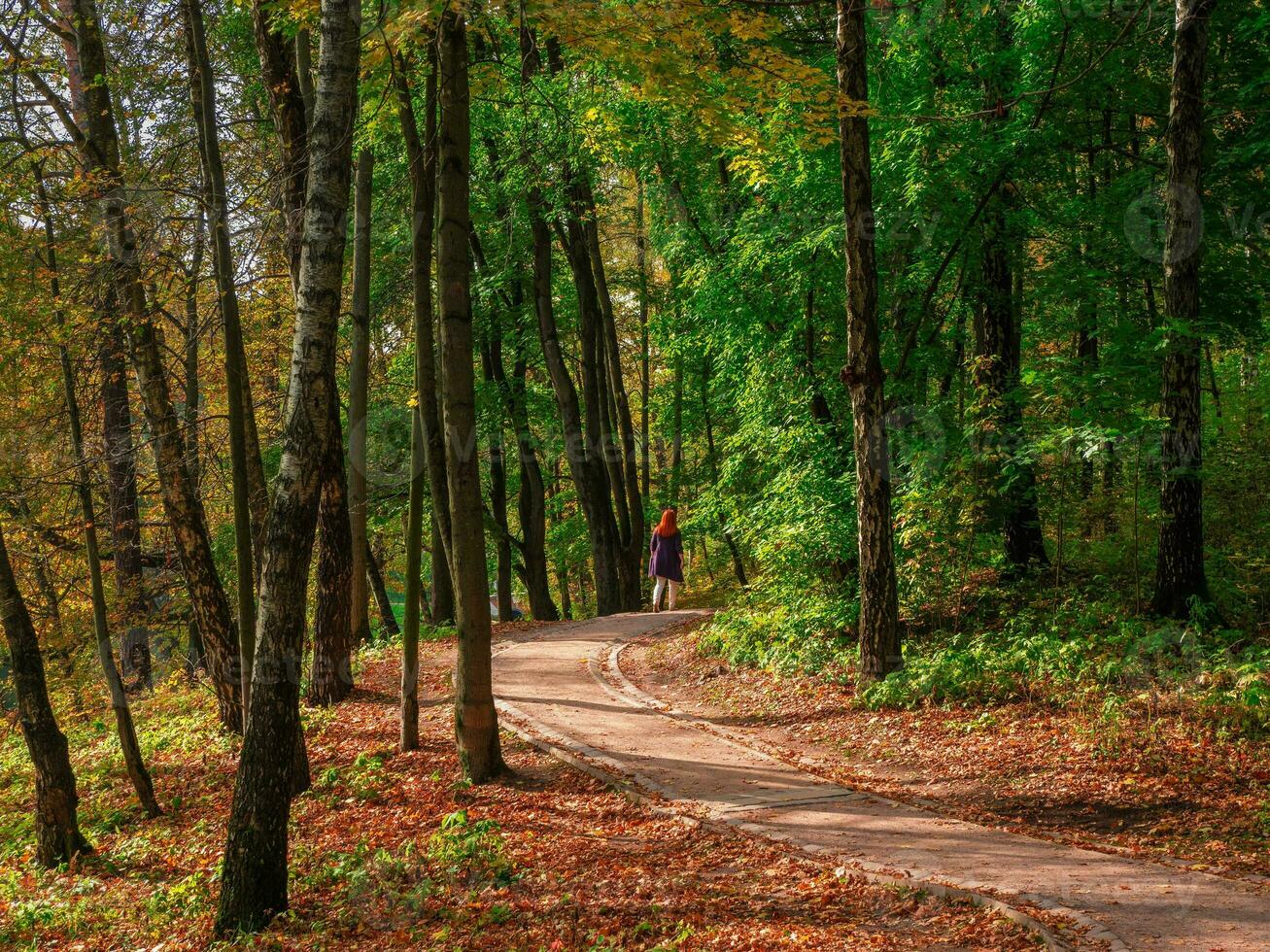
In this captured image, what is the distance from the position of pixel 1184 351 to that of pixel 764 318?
544cm

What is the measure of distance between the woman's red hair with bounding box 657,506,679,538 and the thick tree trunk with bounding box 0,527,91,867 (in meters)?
10.5

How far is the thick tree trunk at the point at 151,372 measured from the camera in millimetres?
9344

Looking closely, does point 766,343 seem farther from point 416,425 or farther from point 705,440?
point 705,440

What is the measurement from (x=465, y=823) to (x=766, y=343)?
26.1 feet

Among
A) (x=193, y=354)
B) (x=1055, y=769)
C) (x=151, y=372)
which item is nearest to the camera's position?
(x=1055, y=769)

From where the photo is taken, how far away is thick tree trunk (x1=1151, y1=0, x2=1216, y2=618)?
30.2 feet

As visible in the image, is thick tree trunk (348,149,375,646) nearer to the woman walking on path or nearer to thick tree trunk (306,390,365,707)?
thick tree trunk (306,390,365,707)

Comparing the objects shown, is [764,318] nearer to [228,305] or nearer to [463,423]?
[463,423]

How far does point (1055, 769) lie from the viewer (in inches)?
301

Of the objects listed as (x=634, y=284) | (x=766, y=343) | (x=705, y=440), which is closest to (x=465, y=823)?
(x=766, y=343)

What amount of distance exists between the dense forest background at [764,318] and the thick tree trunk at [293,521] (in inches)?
1.1

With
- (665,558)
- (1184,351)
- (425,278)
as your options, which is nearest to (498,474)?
(665,558)

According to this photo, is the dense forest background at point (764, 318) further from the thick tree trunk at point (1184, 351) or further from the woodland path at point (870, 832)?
the woodland path at point (870, 832)

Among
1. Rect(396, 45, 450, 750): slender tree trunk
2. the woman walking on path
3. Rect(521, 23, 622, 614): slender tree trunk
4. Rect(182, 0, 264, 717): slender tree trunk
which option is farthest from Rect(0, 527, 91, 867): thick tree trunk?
Rect(521, 23, 622, 614): slender tree trunk
